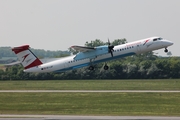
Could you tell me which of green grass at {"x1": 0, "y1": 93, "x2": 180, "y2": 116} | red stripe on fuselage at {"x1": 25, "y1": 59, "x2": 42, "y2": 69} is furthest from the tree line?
green grass at {"x1": 0, "y1": 93, "x2": 180, "y2": 116}

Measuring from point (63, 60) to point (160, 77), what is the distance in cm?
3850

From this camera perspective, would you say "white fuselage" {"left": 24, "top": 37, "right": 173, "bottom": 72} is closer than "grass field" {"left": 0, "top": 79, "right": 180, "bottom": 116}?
No

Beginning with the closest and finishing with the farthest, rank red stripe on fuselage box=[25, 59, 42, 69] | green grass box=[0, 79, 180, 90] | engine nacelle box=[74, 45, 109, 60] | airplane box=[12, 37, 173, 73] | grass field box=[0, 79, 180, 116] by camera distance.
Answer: grass field box=[0, 79, 180, 116], airplane box=[12, 37, 173, 73], engine nacelle box=[74, 45, 109, 60], red stripe on fuselage box=[25, 59, 42, 69], green grass box=[0, 79, 180, 90]

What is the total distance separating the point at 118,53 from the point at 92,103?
1450 cm

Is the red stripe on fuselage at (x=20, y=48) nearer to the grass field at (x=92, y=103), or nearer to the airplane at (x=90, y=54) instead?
the airplane at (x=90, y=54)

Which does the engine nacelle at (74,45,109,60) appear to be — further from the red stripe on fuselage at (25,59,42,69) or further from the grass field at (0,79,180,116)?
the grass field at (0,79,180,116)

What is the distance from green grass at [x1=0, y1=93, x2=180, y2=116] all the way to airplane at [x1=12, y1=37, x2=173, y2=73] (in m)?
6.78

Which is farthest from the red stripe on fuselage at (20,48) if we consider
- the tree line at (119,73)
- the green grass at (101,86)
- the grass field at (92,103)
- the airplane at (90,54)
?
the tree line at (119,73)

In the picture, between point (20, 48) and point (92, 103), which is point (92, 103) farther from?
point (20, 48)

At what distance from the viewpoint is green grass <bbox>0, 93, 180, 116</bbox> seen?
2013 inches

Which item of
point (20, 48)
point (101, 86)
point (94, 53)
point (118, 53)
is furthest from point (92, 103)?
point (101, 86)

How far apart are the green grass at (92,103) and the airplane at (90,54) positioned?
6.78 metres

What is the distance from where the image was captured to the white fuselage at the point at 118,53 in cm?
6938

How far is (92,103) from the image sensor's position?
5881 centimetres
